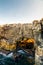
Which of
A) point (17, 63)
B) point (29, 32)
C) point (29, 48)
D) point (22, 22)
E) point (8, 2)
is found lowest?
point (17, 63)

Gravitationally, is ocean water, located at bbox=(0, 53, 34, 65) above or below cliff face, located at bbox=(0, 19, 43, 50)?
below

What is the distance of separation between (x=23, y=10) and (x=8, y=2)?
11.0 inches

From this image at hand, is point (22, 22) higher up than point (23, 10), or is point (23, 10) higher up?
point (23, 10)

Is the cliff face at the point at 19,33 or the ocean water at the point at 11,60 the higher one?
the cliff face at the point at 19,33

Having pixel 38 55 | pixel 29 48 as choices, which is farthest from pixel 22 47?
pixel 38 55

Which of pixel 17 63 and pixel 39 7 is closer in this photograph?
pixel 17 63

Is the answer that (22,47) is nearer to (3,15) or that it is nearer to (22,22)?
(22,22)

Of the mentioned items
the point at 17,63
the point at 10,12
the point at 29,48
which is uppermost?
the point at 10,12

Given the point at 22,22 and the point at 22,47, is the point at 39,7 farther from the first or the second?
the point at 22,47

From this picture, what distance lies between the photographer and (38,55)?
2.57 m

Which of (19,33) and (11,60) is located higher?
(19,33)

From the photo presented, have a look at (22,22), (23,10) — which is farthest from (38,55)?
(23,10)

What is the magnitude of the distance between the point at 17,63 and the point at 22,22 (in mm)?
664

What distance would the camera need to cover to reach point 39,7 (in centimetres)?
274
